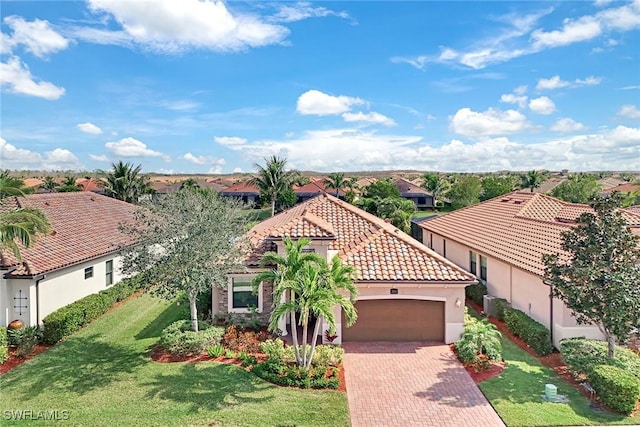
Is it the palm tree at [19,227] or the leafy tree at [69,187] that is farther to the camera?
the leafy tree at [69,187]

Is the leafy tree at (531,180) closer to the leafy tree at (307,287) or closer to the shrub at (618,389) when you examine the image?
the shrub at (618,389)

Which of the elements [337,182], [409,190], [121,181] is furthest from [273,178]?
[409,190]

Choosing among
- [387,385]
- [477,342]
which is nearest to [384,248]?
[477,342]

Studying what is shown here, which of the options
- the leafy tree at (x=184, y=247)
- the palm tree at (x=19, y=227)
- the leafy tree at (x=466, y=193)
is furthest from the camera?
the leafy tree at (x=466, y=193)

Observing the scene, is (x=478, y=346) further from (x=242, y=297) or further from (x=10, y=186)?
(x=10, y=186)

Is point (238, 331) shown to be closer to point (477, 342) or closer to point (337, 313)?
point (337, 313)

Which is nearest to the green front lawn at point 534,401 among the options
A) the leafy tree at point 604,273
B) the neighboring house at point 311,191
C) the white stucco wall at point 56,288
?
the leafy tree at point 604,273
